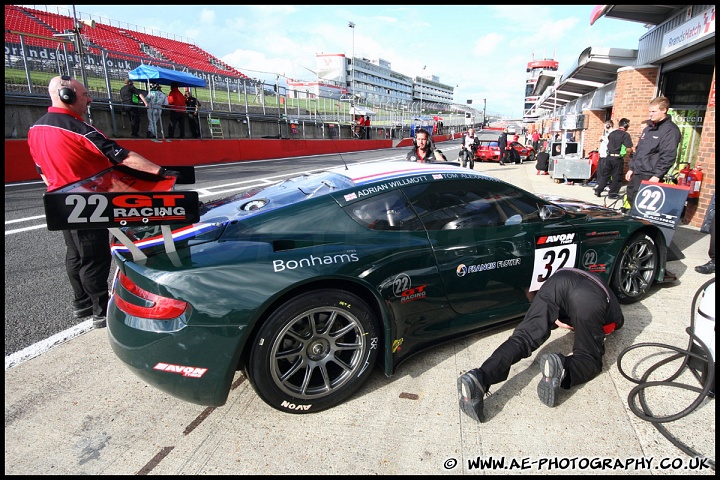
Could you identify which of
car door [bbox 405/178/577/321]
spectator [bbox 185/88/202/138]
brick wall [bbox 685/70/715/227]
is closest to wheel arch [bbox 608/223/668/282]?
car door [bbox 405/178/577/321]

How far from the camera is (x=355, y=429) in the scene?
7.11 ft

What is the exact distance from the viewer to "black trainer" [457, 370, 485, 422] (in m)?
2.17

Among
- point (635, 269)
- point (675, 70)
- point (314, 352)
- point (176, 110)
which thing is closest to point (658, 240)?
point (635, 269)

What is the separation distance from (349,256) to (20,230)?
5.53 meters

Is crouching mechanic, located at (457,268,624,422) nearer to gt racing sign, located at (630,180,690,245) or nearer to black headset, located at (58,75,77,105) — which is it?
gt racing sign, located at (630,180,690,245)

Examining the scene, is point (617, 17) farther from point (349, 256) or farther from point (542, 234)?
point (349, 256)

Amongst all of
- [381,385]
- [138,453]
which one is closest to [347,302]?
→ [381,385]

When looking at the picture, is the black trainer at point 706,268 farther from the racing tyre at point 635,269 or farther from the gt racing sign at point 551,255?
the gt racing sign at point 551,255

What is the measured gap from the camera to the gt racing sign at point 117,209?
1.88 m

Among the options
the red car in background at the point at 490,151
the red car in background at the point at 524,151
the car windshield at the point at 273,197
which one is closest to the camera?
the car windshield at the point at 273,197

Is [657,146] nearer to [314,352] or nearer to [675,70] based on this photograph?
[314,352]

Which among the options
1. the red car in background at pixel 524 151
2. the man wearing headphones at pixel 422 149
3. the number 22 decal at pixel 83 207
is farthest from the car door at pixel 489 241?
the red car in background at pixel 524 151

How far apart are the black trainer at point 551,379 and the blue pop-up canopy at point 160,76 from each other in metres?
15.2

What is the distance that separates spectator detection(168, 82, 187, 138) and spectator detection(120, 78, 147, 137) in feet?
3.38
